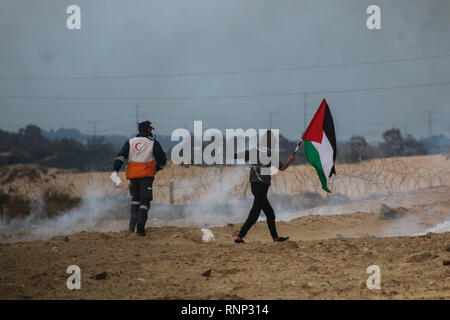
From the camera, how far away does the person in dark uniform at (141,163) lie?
976 centimetres

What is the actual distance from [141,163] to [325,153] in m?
3.10

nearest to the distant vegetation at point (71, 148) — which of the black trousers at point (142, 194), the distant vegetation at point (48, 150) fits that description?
the distant vegetation at point (48, 150)

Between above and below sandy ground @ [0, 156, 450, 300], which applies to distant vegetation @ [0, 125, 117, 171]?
above

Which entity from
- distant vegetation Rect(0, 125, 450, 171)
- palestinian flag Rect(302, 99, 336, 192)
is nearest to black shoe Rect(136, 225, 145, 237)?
palestinian flag Rect(302, 99, 336, 192)

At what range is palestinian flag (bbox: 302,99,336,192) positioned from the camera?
9.28 metres

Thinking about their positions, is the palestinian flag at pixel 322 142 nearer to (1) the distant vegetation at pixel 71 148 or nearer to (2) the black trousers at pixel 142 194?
(2) the black trousers at pixel 142 194

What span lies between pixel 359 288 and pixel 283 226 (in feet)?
19.8

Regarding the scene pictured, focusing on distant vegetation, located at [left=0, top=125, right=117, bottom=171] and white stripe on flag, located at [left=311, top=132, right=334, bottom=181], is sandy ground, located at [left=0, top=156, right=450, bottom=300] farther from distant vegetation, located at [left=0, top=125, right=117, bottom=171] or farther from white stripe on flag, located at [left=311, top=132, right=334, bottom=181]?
distant vegetation, located at [left=0, top=125, right=117, bottom=171]

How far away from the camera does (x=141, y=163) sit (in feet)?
32.1

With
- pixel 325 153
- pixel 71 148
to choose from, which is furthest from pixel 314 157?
pixel 71 148

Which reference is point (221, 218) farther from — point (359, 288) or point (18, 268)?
point (359, 288)

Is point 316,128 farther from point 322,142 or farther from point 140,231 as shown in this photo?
point 140,231

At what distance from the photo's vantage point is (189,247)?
8.99 meters
